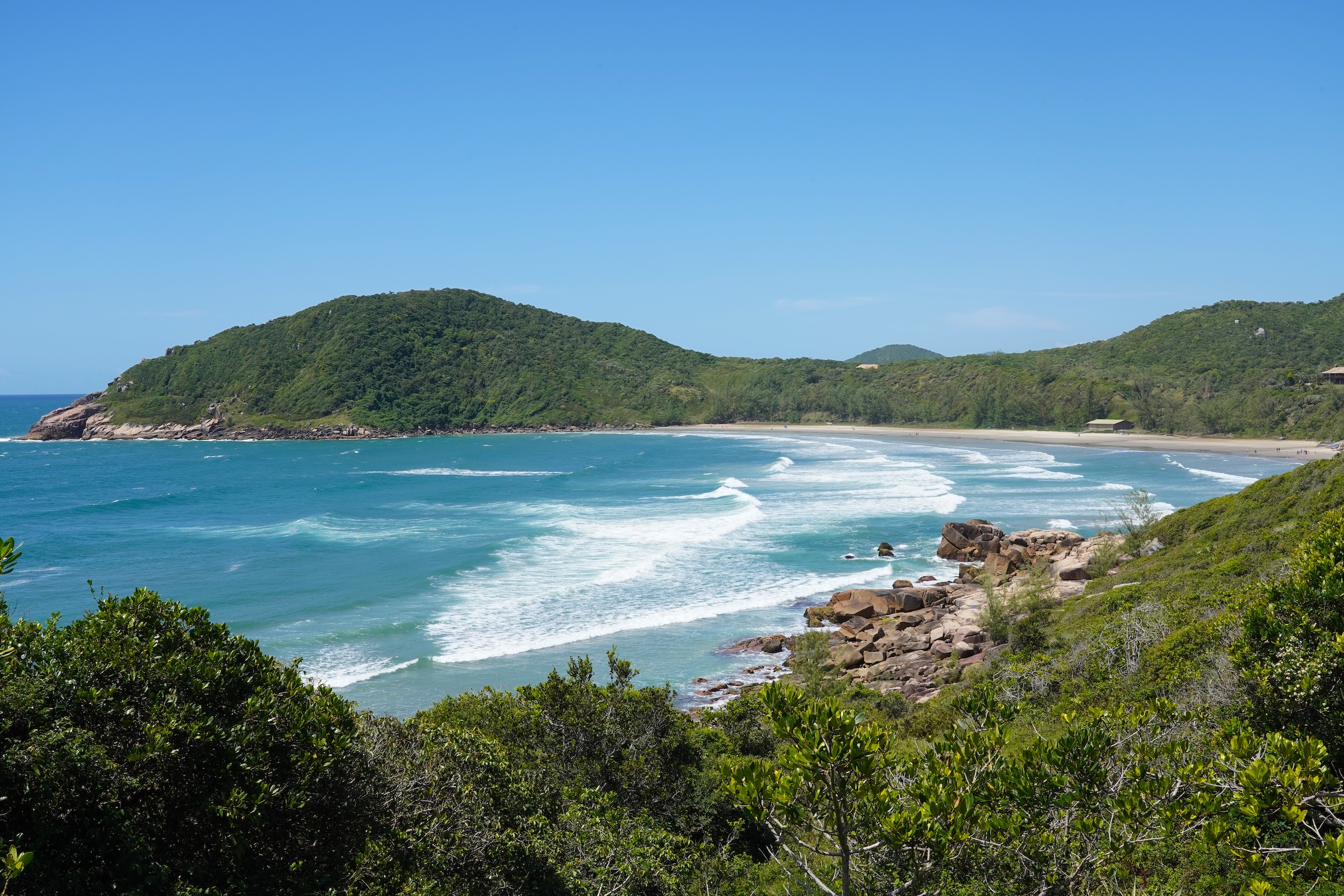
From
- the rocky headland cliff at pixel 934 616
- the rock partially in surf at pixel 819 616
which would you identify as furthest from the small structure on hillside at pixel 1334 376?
the rock partially in surf at pixel 819 616

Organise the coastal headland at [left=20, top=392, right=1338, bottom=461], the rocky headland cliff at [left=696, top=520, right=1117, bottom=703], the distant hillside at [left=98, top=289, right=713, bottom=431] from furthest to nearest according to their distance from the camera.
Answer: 1. the distant hillside at [left=98, top=289, right=713, bottom=431]
2. the coastal headland at [left=20, top=392, right=1338, bottom=461]
3. the rocky headland cliff at [left=696, top=520, right=1117, bottom=703]

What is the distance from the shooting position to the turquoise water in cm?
2414

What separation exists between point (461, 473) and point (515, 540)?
33.3m

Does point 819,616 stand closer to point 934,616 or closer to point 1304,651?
point 934,616

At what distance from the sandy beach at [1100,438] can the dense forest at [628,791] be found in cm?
5497

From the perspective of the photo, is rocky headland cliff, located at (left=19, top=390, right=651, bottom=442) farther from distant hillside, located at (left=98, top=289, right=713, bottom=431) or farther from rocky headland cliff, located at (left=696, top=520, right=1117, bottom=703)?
rocky headland cliff, located at (left=696, top=520, right=1117, bottom=703)

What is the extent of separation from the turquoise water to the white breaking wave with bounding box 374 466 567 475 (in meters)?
0.50

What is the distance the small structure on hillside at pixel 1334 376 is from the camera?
282ft

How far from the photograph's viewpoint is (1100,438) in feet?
289

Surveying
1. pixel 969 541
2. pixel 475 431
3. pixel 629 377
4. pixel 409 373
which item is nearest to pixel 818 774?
pixel 969 541

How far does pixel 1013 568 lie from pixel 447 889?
27.4 meters

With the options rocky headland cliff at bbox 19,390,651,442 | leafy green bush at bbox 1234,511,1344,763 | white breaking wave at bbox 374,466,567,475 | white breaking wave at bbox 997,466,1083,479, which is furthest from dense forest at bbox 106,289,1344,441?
leafy green bush at bbox 1234,511,1344,763

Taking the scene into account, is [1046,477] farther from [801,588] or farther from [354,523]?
[354,523]

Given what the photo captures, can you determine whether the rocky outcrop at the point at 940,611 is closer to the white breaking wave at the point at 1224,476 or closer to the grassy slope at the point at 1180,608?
the grassy slope at the point at 1180,608
